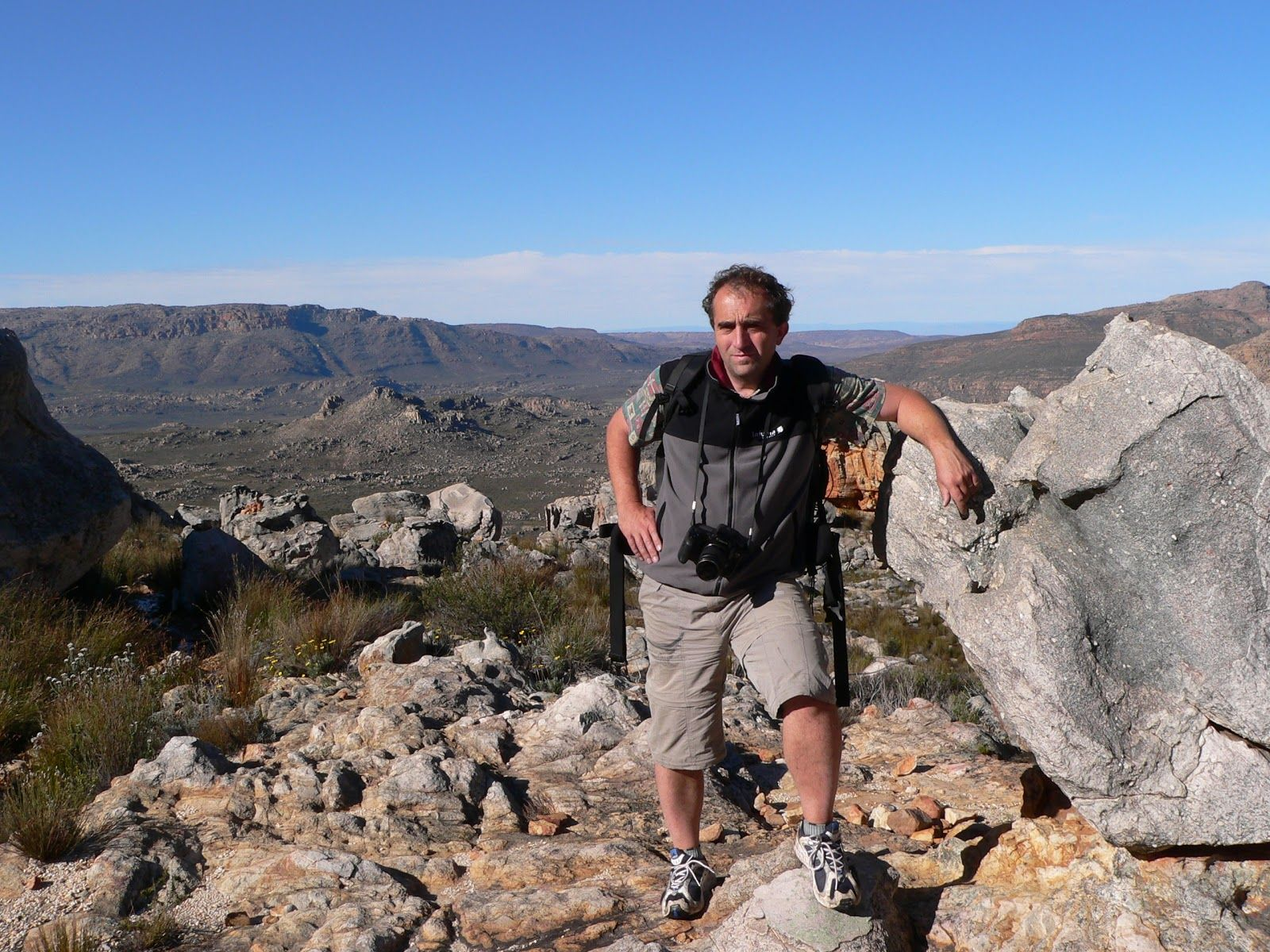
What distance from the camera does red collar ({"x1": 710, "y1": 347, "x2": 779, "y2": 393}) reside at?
3355 millimetres

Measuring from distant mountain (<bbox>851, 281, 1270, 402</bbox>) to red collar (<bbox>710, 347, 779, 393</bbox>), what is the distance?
47.5 m

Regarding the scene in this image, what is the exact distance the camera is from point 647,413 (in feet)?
11.2

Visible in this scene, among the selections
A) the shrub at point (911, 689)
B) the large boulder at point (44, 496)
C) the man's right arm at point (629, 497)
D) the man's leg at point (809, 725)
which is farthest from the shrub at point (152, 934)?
the large boulder at point (44, 496)

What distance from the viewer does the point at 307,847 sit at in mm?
4215

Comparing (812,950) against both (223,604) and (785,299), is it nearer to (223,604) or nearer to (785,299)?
(785,299)

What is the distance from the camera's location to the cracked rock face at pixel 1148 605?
286cm

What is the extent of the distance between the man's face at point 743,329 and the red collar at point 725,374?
0.06m

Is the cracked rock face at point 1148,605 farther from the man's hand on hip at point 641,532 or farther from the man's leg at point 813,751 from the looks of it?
the man's hand on hip at point 641,532

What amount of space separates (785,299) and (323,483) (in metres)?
40.1

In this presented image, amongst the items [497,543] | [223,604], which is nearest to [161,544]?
[223,604]

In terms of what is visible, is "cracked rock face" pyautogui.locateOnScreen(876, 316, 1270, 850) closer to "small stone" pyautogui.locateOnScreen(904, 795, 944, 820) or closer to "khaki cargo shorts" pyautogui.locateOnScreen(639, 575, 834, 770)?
"khaki cargo shorts" pyautogui.locateOnScreen(639, 575, 834, 770)

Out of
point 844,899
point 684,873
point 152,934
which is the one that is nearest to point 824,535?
point 844,899

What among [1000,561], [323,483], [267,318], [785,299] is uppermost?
[267,318]

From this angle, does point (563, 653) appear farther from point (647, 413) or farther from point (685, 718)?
point (647, 413)
